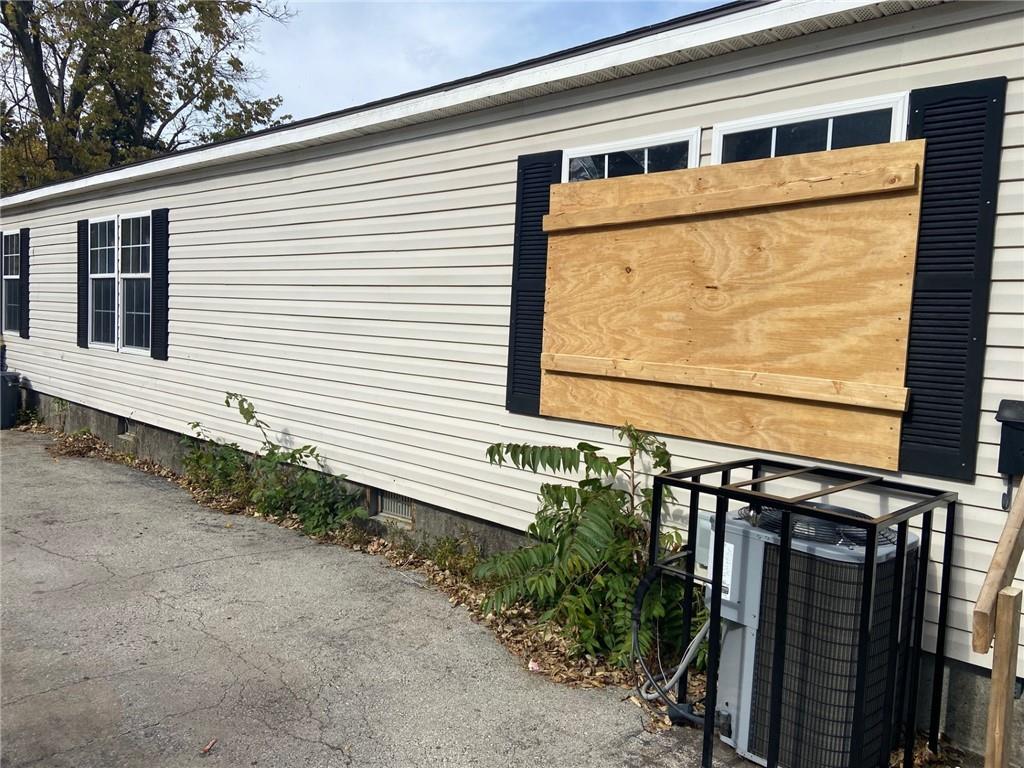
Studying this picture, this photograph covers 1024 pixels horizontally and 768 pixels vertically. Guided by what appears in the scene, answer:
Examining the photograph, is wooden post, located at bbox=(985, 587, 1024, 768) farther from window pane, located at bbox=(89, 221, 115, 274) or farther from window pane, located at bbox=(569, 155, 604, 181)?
window pane, located at bbox=(89, 221, 115, 274)

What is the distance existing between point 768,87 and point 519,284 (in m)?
1.98

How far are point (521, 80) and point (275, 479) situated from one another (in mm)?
4272

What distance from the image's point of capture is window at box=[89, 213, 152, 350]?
32.6 feet

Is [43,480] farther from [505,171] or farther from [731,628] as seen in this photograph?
[731,628]

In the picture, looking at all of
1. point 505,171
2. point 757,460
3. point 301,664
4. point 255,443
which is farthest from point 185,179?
point 757,460

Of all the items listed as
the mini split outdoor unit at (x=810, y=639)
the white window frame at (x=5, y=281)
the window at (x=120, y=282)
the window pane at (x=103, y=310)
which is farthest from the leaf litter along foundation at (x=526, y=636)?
the white window frame at (x=5, y=281)

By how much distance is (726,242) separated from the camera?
4.16 metres

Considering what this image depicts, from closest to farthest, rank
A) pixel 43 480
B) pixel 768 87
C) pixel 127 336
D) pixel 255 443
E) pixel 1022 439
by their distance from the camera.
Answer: pixel 1022 439
pixel 768 87
pixel 255 443
pixel 43 480
pixel 127 336

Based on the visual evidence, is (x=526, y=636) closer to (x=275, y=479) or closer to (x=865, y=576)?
(x=865, y=576)

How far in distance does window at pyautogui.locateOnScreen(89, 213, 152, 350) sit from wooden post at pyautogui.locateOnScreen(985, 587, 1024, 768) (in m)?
→ 9.69

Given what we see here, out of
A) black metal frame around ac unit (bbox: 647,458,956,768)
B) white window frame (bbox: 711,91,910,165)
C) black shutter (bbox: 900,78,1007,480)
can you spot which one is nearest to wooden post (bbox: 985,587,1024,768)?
black metal frame around ac unit (bbox: 647,458,956,768)

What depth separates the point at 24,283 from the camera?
1299 cm

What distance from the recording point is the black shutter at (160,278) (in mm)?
9422

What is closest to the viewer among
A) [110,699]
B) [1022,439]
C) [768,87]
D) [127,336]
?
[1022,439]
